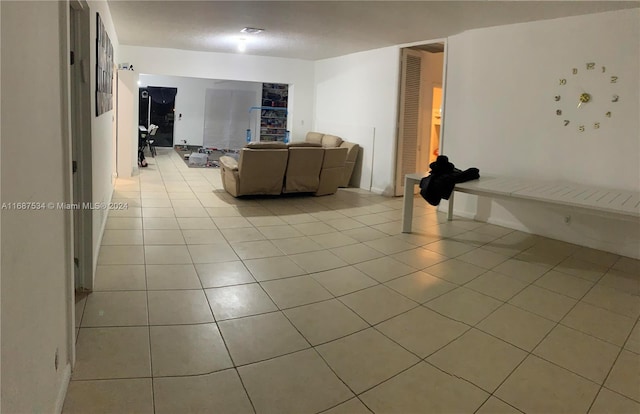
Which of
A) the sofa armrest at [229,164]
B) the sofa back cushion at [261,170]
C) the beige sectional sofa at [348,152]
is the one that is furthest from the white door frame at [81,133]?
the beige sectional sofa at [348,152]

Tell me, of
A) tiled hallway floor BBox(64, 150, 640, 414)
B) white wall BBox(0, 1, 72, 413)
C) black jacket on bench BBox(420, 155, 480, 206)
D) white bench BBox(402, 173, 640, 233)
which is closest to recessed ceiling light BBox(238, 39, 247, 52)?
tiled hallway floor BBox(64, 150, 640, 414)

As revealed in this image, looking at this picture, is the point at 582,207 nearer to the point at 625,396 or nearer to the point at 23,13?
the point at 625,396

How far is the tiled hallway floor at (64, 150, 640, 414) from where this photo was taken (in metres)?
2.01

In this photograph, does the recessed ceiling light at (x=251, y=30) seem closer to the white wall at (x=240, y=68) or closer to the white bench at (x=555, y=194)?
the white wall at (x=240, y=68)

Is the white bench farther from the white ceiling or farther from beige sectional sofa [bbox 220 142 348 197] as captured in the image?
beige sectional sofa [bbox 220 142 348 197]

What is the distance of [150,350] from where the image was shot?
2.27 meters

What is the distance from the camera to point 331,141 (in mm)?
→ 8133

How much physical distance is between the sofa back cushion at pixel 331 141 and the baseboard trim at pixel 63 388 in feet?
21.2

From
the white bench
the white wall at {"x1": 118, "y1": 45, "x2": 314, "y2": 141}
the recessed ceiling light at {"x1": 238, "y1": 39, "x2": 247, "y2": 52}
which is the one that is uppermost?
the recessed ceiling light at {"x1": 238, "y1": 39, "x2": 247, "y2": 52}

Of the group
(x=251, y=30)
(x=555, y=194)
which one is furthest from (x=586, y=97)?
(x=251, y=30)

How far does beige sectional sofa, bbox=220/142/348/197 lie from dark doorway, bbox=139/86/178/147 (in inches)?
297

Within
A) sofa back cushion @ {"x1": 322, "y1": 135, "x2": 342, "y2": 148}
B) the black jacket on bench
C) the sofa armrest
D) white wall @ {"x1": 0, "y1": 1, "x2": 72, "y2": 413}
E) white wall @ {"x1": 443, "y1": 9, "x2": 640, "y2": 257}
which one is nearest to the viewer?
white wall @ {"x1": 0, "y1": 1, "x2": 72, "y2": 413}

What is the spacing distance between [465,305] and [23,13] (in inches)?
114

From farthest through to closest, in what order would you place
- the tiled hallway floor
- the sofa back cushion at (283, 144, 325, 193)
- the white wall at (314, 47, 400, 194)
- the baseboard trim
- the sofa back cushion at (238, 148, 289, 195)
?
1. the white wall at (314, 47, 400, 194)
2. the sofa back cushion at (283, 144, 325, 193)
3. the sofa back cushion at (238, 148, 289, 195)
4. the tiled hallway floor
5. the baseboard trim
